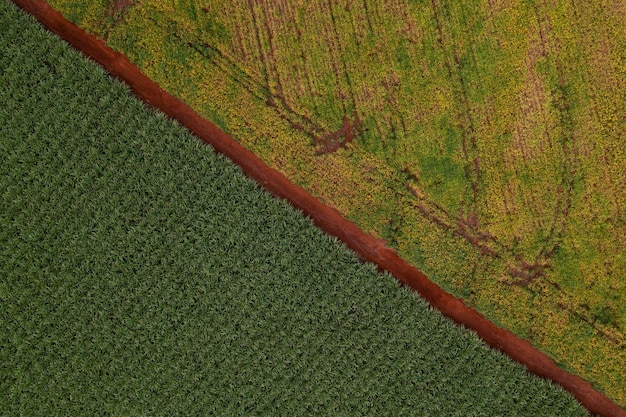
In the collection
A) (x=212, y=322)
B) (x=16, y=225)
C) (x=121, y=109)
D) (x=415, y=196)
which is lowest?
(x=212, y=322)

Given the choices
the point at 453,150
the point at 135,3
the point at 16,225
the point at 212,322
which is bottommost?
the point at 212,322

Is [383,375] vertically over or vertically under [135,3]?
under

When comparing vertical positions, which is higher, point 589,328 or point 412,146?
point 412,146

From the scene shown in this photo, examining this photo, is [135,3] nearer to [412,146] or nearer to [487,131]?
[412,146]

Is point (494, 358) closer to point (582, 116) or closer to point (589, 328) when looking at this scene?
point (589, 328)

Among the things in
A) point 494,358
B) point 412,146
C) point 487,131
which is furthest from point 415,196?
point 494,358

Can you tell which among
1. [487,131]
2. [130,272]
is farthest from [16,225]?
[487,131]
